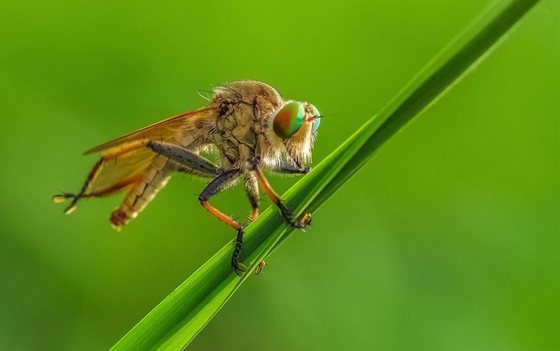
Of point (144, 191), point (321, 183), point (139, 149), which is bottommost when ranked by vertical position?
point (144, 191)

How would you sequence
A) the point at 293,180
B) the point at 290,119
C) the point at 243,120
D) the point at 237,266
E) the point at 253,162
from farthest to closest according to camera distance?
the point at 293,180 < the point at 243,120 < the point at 253,162 < the point at 290,119 < the point at 237,266

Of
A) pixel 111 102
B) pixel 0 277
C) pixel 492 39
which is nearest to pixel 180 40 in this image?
pixel 111 102

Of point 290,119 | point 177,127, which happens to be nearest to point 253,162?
point 290,119

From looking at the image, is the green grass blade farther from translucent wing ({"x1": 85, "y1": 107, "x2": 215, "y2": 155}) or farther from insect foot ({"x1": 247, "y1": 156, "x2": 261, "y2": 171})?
translucent wing ({"x1": 85, "y1": 107, "x2": 215, "y2": 155})

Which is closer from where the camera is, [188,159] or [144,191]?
[188,159]

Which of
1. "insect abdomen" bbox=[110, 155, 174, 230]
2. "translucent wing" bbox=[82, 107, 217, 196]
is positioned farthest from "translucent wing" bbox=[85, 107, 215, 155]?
"insect abdomen" bbox=[110, 155, 174, 230]

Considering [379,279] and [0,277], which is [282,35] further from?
[0,277]

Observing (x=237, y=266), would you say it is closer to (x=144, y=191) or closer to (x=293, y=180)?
(x=144, y=191)
